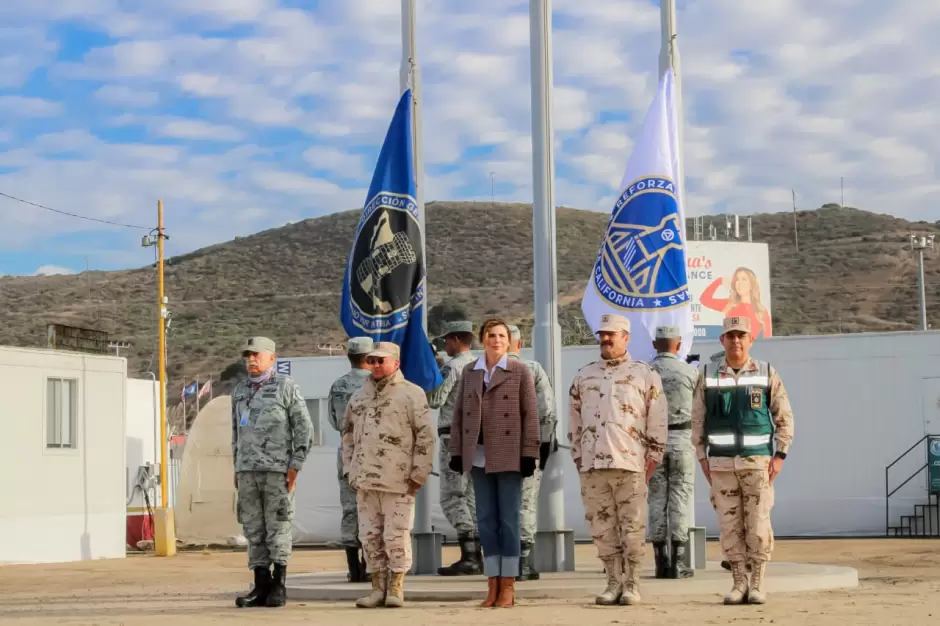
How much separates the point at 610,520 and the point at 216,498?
66.9 feet

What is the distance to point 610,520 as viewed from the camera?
10250 mm

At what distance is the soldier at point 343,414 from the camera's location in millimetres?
12453

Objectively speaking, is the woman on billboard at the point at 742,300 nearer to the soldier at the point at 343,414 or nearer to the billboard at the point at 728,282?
the billboard at the point at 728,282

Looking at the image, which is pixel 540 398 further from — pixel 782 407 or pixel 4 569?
pixel 4 569

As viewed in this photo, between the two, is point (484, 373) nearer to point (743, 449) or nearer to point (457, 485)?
point (743, 449)

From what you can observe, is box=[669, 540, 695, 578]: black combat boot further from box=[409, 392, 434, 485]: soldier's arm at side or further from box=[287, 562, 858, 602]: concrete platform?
box=[409, 392, 434, 485]: soldier's arm at side

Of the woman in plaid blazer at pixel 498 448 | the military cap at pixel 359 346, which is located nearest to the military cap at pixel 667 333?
the woman in plaid blazer at pixel 498 448

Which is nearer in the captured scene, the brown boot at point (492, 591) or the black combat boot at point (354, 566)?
the brown boot at point (492, 591)

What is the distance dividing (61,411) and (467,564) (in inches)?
583

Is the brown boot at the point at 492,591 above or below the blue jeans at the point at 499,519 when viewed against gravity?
below

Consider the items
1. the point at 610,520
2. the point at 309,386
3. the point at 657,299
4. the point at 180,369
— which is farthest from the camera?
the point at 180,369

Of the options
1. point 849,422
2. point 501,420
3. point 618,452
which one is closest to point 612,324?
point 618,452

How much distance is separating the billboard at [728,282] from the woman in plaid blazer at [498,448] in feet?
99.3

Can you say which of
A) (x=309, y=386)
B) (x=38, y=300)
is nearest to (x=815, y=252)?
(x=38, y=300)
